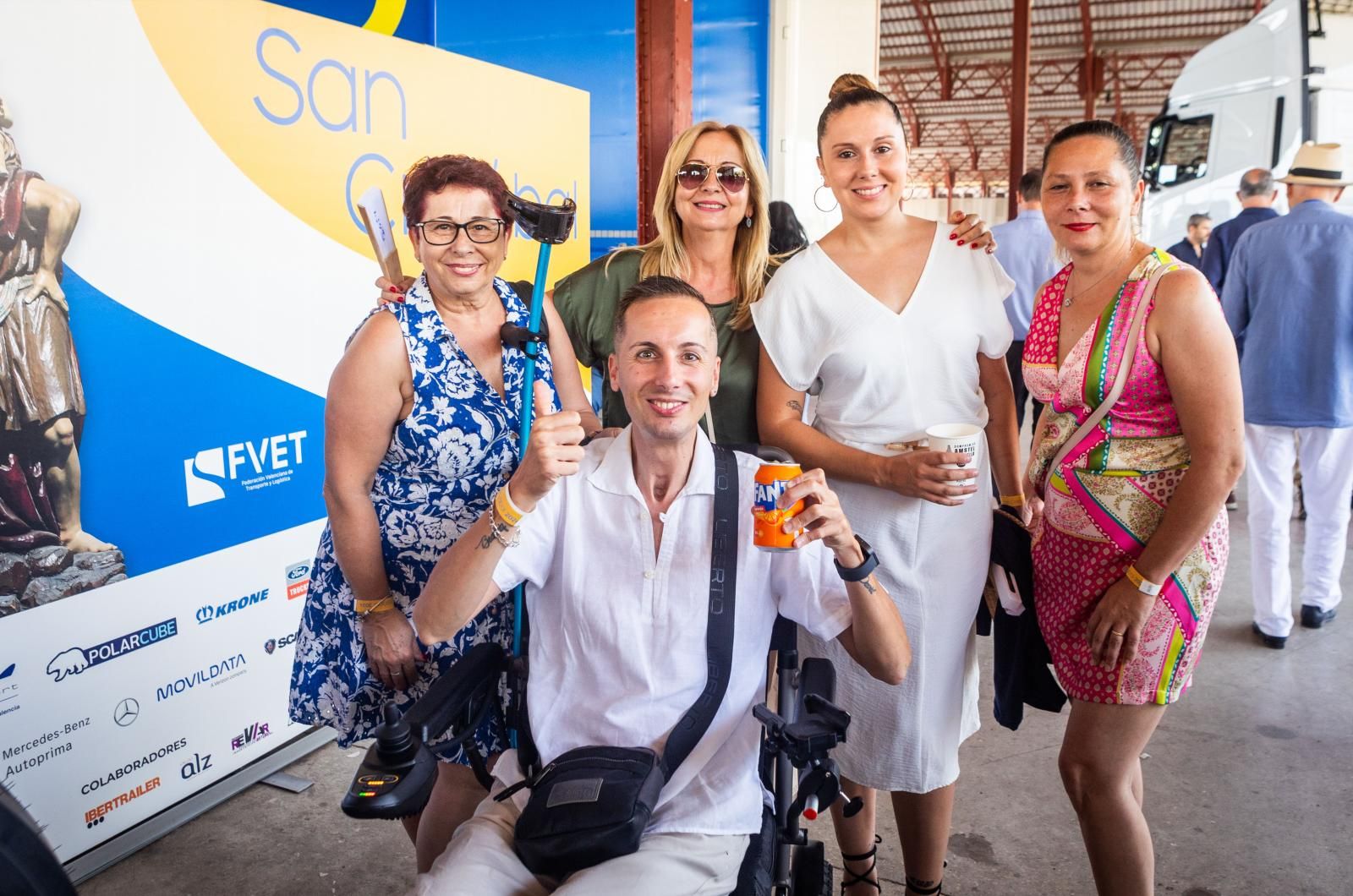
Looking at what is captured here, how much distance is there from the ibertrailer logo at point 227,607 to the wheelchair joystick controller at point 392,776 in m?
1.38

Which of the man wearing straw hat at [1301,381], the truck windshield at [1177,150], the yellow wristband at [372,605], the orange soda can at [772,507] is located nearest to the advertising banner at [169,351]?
the yellow wristband at [372,605]

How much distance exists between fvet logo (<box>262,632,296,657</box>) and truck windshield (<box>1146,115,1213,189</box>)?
8.04m

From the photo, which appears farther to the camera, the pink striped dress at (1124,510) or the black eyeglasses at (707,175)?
the black eyeglasses at (707,175)

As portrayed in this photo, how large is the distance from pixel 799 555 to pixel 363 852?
1.73 meters

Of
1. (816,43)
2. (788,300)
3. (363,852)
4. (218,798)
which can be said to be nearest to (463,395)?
(788,300)

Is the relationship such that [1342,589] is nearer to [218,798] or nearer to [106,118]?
[218,798]

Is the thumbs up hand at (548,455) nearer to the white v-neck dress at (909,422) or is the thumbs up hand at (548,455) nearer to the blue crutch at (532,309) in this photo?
the blue crutch at (532,309)

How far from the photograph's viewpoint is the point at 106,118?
7.75ft

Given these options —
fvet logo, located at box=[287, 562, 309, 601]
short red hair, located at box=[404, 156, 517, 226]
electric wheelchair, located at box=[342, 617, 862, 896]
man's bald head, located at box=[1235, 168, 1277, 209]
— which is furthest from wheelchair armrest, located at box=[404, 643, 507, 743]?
man's bald head, located at box=[1235, 168, 1277, 209]

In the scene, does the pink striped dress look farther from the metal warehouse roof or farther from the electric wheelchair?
the metal warehouse roof

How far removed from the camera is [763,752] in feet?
6.00

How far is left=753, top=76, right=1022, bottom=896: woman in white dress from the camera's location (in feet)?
6.73

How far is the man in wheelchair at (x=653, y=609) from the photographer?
5.42ft

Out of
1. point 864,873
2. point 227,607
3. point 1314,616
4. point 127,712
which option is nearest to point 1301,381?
point 1314,616
